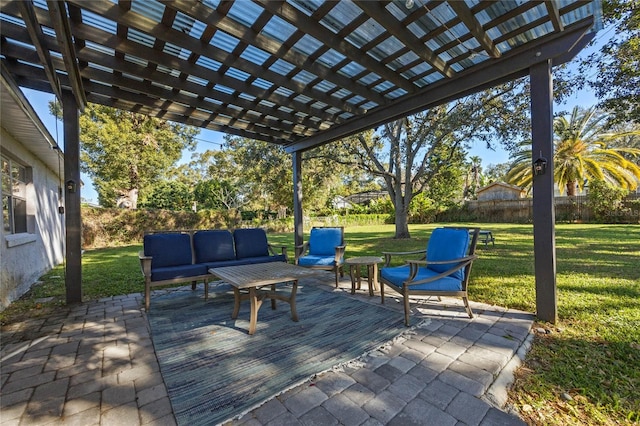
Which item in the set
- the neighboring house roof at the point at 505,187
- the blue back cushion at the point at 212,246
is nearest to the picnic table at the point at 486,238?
the blue back cushion at the point at 212,246

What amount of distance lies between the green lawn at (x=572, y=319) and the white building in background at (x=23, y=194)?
422 mm

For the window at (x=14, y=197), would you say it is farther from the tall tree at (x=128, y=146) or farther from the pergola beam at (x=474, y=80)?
the tall tree at (x=128, y=146)

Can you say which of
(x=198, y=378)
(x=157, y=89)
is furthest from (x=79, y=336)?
(x=157, y=89)

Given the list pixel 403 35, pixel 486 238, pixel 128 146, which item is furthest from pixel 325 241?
pixel 128 146

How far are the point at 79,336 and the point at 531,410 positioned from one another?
416 centimetres

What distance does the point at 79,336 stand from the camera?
302 cm

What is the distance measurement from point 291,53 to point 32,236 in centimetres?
614

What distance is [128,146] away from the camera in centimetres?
1473

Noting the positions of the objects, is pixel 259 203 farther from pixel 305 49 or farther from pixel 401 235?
pixel 305 49

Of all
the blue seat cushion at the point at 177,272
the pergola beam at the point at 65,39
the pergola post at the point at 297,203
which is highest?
the pergola beam at the point at 65,39

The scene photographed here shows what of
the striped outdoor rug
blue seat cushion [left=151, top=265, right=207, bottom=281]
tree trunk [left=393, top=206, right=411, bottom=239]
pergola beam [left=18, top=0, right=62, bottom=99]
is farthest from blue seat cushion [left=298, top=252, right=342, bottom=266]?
tree trunk [left=393, top=206, right=411, bottom=239]

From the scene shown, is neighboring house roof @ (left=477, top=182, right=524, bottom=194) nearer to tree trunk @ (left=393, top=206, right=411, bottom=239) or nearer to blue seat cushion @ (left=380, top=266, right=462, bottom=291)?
tree trunk @ (left=393, top=206, right=411, bottom=239)

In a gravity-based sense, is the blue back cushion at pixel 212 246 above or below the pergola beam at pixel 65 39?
below

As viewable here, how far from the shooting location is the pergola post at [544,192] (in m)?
3.07
